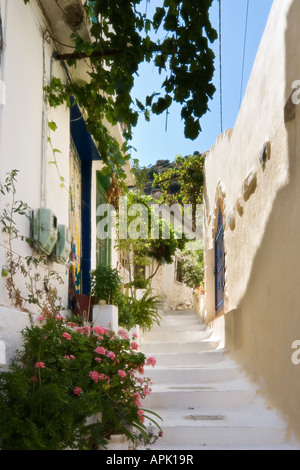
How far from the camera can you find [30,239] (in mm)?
3525

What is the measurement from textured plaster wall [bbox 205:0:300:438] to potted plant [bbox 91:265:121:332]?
142 centimetres

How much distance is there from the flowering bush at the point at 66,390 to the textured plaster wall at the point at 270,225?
109 cm

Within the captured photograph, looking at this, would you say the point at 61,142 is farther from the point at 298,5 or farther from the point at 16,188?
the point at 298,5

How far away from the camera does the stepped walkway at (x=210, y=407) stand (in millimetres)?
3911

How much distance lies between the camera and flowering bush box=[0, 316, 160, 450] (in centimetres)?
242

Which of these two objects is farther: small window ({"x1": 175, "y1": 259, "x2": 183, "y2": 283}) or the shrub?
small window ({"x1": 175, "y1": 259, "x2": 183, "y2": 283})

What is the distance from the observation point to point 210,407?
4.74 m

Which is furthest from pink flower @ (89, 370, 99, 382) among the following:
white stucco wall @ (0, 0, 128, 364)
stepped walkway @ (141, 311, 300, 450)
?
stepped walkway @ (141, 311, 300, 450)

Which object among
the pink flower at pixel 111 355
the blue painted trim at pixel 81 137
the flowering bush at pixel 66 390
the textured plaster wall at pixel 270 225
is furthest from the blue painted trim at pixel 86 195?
the pink flower at pixel 111 355

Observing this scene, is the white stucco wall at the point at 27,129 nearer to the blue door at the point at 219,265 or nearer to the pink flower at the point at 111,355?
the pink flower at the point at 111,355

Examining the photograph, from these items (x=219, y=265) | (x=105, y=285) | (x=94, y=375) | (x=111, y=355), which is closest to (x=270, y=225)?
(x=111, y=355)

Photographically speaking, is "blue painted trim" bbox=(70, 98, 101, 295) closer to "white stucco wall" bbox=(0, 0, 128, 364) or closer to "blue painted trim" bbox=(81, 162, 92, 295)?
"blue painted trim" bbox=(81, 162, 92, 295)

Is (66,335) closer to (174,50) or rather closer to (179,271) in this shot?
(174,50)
